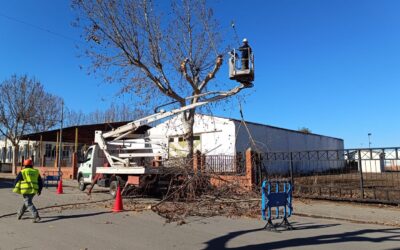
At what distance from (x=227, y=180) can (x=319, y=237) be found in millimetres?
5507

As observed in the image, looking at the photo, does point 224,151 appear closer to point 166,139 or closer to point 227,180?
point 166,139

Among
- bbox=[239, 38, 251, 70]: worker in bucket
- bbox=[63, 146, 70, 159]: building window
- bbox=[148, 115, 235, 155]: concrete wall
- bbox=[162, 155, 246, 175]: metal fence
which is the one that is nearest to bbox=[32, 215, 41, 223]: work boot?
bbox=[162, 155, 246, 175]: metal fence

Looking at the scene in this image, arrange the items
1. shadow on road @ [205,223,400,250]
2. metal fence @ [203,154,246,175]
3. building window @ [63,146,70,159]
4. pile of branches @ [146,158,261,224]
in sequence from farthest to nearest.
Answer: building window @ [63,146,70,159] → metal fence @ [203,154,246,175] → pile of branches @ [146,158,261,224] → shadow on road @ [205,223,400,250]

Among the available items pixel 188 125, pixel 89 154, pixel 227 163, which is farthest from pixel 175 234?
pixel 89 154

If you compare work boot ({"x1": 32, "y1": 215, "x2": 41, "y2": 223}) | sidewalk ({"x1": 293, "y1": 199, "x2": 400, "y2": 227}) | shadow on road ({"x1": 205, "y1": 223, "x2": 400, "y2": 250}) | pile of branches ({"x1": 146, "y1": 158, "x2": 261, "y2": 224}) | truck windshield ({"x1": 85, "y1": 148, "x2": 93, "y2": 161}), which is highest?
truck windshield ({"x1": 85, "y1": 148, "x2": 93, "y2": 161})

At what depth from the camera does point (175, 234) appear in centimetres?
902

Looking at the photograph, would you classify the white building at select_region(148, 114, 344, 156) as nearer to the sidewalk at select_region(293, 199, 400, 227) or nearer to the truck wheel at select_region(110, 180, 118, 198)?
the truck wheel at select_region(110, 180, 118, 198)

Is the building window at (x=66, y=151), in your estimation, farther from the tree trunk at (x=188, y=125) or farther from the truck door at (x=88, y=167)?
the tree trunk at (x=188, y=125)

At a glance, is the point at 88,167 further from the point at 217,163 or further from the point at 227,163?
the point at 227,163

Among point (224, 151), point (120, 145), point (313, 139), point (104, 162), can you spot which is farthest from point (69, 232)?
point (313, 139)

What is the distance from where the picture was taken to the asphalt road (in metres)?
7.86

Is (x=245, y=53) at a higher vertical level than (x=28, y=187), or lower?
higher

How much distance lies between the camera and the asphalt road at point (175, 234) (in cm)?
786

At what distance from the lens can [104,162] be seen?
20.5m
